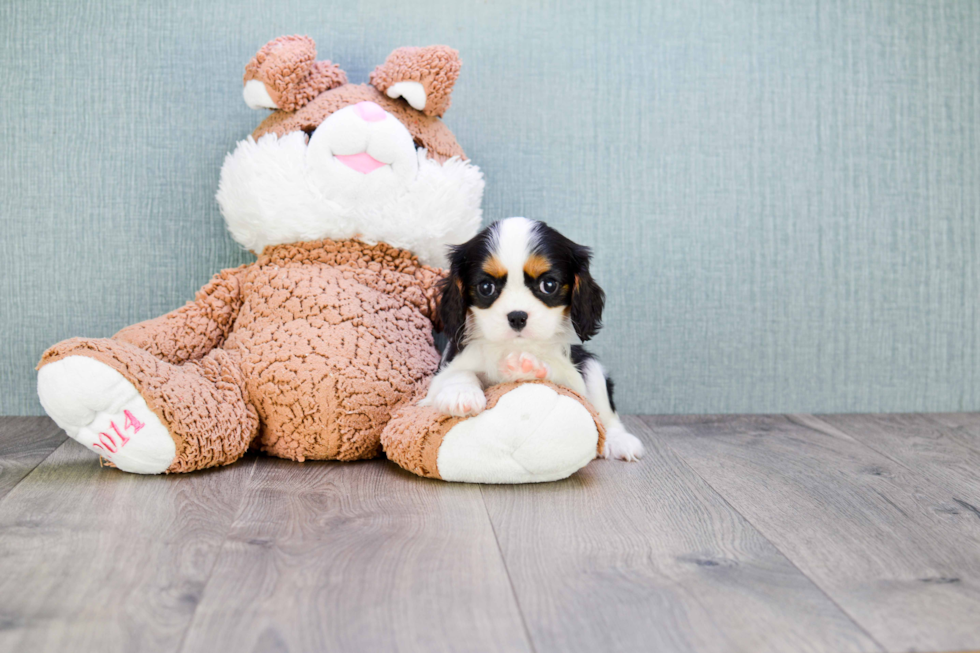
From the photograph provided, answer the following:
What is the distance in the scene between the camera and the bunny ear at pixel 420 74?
66.7 inches

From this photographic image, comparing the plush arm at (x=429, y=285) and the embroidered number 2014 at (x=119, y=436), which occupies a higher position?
the plush arm at (x=429, y=285)

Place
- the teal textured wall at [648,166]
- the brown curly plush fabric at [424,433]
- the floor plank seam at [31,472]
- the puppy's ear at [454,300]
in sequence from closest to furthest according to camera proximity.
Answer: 1. the floor plank seam at [31,472]
2. the brown curly plush fabric at [424,433]
3. the puppy's ear at [454,300]
4. the teal textured wall at [648,166]

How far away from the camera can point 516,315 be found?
142cm

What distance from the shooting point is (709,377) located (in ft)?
6.91

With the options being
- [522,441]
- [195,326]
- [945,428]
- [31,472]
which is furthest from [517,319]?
[945,428]

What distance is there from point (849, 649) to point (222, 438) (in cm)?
109

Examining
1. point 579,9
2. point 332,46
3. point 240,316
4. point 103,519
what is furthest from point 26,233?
point 579,9

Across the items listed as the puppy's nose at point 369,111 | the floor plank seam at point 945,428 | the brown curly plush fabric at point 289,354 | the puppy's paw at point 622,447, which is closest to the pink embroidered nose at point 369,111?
the puppy's nose at point 369,111

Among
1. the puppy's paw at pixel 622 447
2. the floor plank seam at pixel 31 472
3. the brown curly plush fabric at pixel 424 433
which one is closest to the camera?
the floor plank seam at pixel 31 472

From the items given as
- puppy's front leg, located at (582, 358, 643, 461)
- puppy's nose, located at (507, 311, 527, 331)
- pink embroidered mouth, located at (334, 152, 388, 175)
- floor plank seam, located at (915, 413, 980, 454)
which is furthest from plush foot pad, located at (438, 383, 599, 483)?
floor plank seam, located at (915, 413, 980, 454)

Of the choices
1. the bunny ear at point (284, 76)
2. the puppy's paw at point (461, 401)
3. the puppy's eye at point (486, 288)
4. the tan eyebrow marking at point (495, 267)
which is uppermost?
the bunny ear at point (284, 76)

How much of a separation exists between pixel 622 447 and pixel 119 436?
96cm

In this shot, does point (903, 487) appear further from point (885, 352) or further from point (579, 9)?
point (579, 9)

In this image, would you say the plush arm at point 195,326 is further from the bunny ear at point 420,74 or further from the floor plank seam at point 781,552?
the floor plank seam at point 781,552
